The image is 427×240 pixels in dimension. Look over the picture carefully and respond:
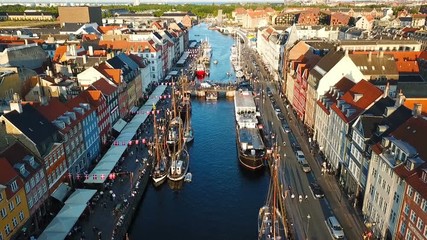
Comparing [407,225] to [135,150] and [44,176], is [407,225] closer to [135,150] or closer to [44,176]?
[44,176]

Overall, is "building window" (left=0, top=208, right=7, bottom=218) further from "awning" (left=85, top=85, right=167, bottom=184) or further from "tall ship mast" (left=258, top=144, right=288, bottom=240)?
"tall ship mast" (left=258, top=144, right=288, bottom=240)

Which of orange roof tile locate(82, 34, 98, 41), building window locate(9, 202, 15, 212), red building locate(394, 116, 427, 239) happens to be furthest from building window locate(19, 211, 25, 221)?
orange roof tile locate(82, 34, 98, 41)

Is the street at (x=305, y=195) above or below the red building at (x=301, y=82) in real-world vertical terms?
below

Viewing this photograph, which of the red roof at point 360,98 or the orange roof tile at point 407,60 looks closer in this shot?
the red roof at point 360,98

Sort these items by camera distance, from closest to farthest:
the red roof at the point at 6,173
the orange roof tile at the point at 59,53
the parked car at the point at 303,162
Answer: the red roof at the point at 6,173 < the parked car at the point at 303,162 < the orange roof tile at the point at 59,53

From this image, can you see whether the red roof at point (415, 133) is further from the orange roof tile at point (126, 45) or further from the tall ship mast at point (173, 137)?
the orange roof tile at point (126, 45)

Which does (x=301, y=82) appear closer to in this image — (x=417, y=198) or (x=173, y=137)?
(x=173, y=137)

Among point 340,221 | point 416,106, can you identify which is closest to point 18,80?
point 340,221

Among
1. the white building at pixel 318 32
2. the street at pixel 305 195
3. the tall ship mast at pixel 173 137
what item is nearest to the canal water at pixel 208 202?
the tall ship mast at pixel 173 137
